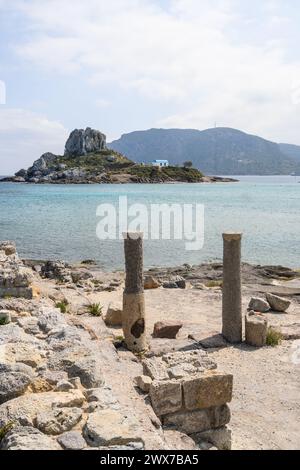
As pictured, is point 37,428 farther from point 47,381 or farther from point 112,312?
point 112,312

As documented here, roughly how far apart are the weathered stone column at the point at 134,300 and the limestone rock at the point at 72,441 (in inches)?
221

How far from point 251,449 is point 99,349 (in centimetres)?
339

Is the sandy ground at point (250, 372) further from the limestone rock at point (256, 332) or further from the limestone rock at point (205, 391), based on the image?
the limestone rock at point (205, 391)

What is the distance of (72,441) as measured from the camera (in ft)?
16.1

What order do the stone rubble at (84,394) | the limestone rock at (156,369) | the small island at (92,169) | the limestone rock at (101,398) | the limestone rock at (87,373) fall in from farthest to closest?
the small island at (92,169) → the limestone rock at (156,369) → the limestone rock at (87,373) → the limestone rock at (101,398) → the stone rubble at (84,394)

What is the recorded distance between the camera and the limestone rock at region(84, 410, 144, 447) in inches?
193

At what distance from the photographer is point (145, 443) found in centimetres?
511

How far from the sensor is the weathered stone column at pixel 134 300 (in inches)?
418

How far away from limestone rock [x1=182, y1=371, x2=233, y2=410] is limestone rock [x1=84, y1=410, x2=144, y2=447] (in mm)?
1691

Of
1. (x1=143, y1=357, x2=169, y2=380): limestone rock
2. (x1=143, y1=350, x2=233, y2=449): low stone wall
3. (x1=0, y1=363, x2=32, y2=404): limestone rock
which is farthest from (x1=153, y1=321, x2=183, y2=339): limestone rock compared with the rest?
(x1=0, y1=363, x2=32, y2=404): limestone rock

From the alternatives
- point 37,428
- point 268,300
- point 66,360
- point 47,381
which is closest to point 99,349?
point 66,360

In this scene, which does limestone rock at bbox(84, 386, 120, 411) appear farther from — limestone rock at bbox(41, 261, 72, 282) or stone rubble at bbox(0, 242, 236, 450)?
limestone rock at bbox(41, 261, 72, 282)

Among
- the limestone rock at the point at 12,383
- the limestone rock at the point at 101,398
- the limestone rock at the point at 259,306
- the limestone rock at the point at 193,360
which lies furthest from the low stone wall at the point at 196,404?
the limestone rock at the point at 259,306

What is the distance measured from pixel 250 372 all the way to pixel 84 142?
449ft
